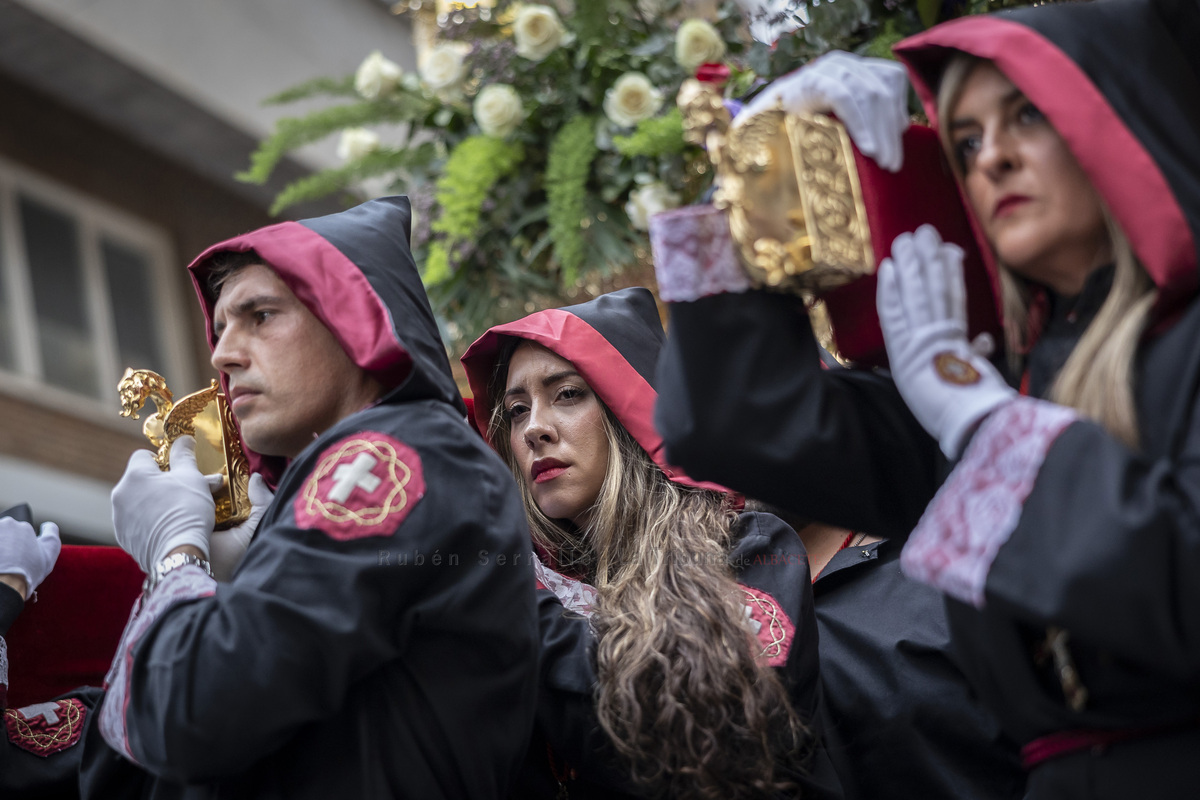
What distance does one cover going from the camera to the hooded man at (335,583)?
1.96 meters

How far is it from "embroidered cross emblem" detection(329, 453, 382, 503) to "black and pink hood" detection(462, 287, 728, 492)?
3.10 feet

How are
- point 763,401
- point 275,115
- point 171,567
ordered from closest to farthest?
point 763,401 < point 171,567 < point 275,115

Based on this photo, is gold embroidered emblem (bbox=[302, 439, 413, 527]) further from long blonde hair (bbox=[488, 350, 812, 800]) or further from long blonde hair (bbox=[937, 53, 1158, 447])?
long blonde hair (bbox=[937, 53, 1158, 447])

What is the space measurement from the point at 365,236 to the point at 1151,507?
1654 mm

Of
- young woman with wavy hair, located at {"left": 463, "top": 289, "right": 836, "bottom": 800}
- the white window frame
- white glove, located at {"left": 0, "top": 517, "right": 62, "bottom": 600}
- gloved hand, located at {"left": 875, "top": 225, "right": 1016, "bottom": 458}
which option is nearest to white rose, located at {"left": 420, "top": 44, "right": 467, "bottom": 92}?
young woman with wavy hair, located at {"left": 463, "top": 289, "right": 836, "bottom": 800}

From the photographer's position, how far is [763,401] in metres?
1.98

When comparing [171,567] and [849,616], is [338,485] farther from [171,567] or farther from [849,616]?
[849,616]

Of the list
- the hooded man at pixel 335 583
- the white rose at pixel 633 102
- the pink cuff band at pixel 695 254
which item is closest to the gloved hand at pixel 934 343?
the pink cuff band at pixel 695 254

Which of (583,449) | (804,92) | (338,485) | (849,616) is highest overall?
(804,92)

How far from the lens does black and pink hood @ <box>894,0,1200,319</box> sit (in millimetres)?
1722

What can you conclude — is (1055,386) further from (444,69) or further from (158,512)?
(444,69)

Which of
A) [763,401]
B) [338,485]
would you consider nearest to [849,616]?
[763,401]

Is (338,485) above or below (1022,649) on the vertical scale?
above

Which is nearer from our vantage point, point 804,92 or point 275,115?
point 804,92
